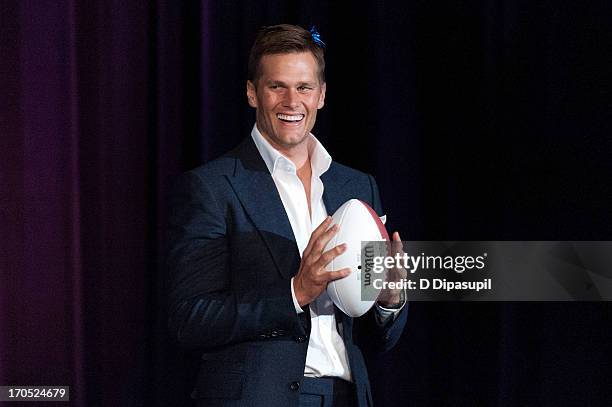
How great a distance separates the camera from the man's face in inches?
67.2

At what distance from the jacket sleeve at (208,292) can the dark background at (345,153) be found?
2.73ft

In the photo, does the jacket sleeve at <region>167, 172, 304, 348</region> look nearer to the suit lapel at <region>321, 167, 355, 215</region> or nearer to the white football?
the white football

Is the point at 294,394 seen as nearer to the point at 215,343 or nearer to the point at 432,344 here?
the point at 215,343

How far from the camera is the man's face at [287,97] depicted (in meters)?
1.71

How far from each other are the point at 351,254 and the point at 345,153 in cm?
101

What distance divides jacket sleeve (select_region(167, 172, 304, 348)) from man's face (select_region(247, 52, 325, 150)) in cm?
21

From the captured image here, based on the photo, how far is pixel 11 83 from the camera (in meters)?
2.36

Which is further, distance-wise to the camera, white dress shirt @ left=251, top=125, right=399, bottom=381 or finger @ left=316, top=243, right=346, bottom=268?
white dress shirt @ left=251, top=125, right=399, bottom=381

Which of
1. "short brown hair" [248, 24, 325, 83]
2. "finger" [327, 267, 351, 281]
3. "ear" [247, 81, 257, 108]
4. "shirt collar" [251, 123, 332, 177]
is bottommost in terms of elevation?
"finger" [327, 267, 351, 281]

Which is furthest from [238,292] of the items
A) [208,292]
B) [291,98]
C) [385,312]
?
[291,98]

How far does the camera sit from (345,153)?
2539 mm

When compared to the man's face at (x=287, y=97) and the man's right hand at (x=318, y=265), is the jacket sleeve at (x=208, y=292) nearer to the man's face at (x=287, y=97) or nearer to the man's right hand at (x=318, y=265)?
the man's right hand at (x=318, y=265)

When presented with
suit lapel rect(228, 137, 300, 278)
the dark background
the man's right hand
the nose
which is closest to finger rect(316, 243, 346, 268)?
the man's right hand

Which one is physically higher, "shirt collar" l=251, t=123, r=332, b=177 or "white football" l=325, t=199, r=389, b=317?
"shirt collar" l=251, t=123, r=332, b=177
